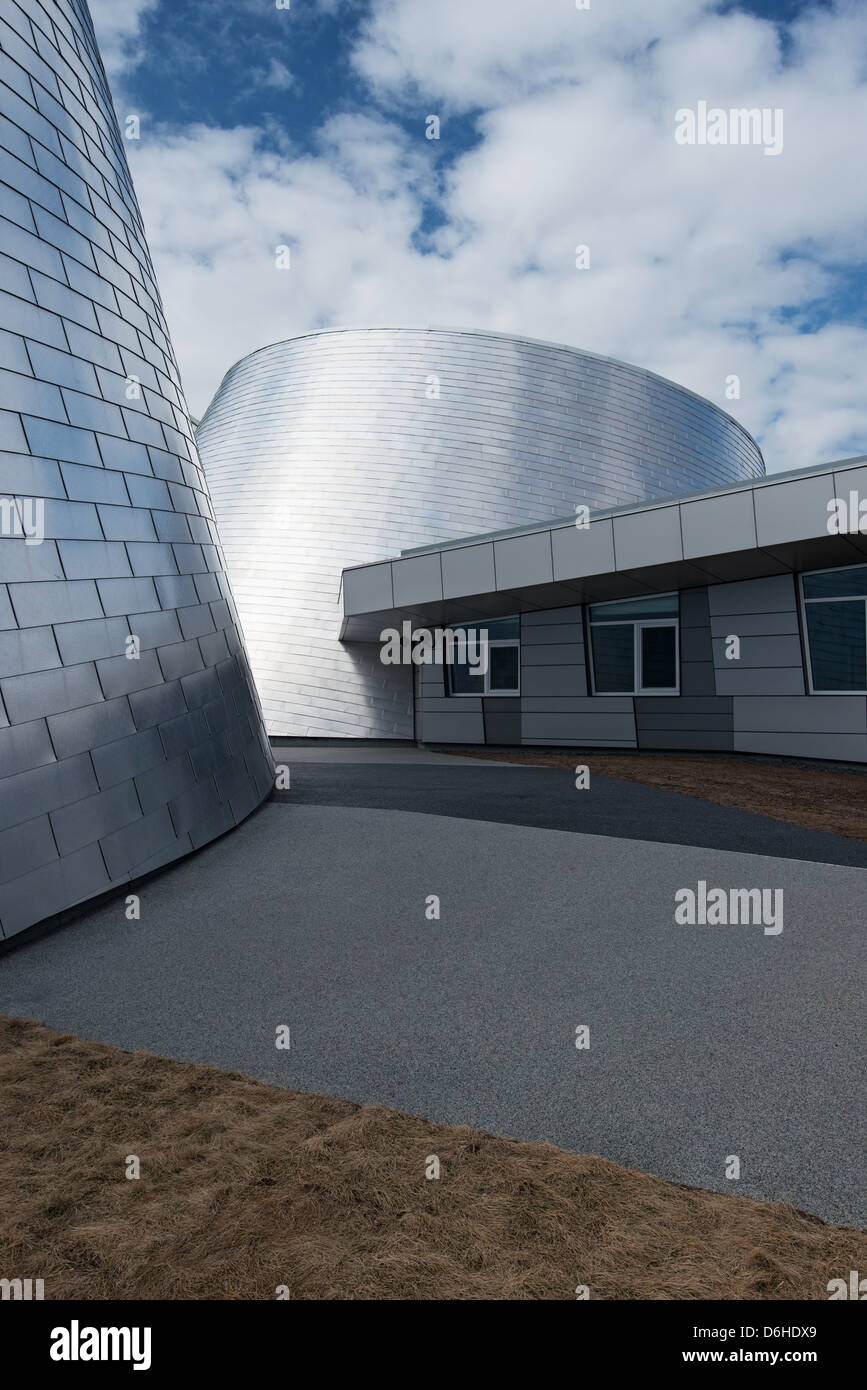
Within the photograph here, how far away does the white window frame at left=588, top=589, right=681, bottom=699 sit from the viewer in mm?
17109

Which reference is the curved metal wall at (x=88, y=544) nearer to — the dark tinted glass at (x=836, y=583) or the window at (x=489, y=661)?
the dark tinted glass at (x=836, y=583)

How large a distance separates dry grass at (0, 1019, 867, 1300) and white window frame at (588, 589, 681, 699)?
14.6 metres

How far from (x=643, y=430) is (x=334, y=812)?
20938 mm

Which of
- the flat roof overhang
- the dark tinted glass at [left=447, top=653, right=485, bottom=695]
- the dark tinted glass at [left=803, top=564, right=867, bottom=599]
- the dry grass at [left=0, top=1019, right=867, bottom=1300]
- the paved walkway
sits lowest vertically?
the paved walkway

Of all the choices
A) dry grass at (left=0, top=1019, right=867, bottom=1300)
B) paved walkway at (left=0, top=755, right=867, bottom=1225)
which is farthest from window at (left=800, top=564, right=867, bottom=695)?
dry grass at (left=0, top=1019, right=867, bottom=1300)

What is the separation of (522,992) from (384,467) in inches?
850

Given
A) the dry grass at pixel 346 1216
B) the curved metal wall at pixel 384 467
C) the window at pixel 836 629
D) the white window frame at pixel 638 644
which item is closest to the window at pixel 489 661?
the white window frame at pixel 638 644

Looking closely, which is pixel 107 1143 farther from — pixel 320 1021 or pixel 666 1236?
pixel 666 1236

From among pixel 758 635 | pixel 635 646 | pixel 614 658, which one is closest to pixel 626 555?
pixel 758 635

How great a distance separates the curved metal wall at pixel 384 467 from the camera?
23.9 metres

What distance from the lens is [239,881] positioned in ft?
23.6

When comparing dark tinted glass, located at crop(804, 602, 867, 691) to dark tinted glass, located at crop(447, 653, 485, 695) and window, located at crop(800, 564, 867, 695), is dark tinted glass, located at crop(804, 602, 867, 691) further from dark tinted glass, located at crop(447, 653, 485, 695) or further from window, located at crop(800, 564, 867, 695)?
dark tinted glass, located at crop(447, 653, 485, 695)

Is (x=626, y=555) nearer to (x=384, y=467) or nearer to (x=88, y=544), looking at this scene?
(x=88, y=544)
